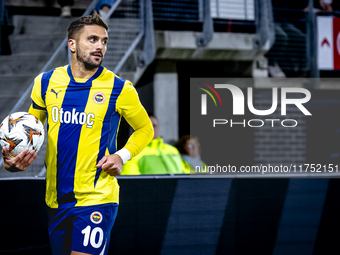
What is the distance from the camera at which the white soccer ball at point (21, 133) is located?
3.24m

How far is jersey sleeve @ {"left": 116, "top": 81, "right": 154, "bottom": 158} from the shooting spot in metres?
3.56

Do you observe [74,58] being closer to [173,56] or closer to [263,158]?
[173,56]

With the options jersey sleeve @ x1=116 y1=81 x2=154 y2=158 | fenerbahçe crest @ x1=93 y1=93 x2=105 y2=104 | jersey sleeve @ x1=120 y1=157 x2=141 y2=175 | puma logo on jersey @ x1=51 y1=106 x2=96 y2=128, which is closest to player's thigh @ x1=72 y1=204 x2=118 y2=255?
jersey sleeve @ x1=116 y1=81 x2=154 y2=158

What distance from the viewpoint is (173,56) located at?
35.0 ft

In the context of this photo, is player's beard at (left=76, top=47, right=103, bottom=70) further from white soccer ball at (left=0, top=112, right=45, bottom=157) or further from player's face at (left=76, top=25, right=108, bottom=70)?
white soccer ball at (left=0, top=112, right=45, bottom=157)

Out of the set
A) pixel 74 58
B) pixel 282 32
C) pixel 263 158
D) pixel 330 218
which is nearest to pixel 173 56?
pixel 282 32

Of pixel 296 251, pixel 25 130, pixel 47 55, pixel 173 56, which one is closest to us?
pixel 25 130

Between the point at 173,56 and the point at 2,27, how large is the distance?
376cm

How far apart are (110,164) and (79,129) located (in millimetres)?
380

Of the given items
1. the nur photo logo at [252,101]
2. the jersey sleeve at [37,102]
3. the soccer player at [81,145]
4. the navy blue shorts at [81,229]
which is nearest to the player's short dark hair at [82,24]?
the soccer player at [81,145]

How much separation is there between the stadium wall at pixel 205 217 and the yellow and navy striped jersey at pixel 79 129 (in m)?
0.92

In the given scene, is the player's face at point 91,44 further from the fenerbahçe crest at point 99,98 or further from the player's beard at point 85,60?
the fenerbahçe crest at point 99,98

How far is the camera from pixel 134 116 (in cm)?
362

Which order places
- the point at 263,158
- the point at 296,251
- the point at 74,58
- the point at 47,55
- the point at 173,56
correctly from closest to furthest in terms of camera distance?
the point at 74,58, the point at 296,251, the point at 47,55, the point at 173,56, the point at 263,158
